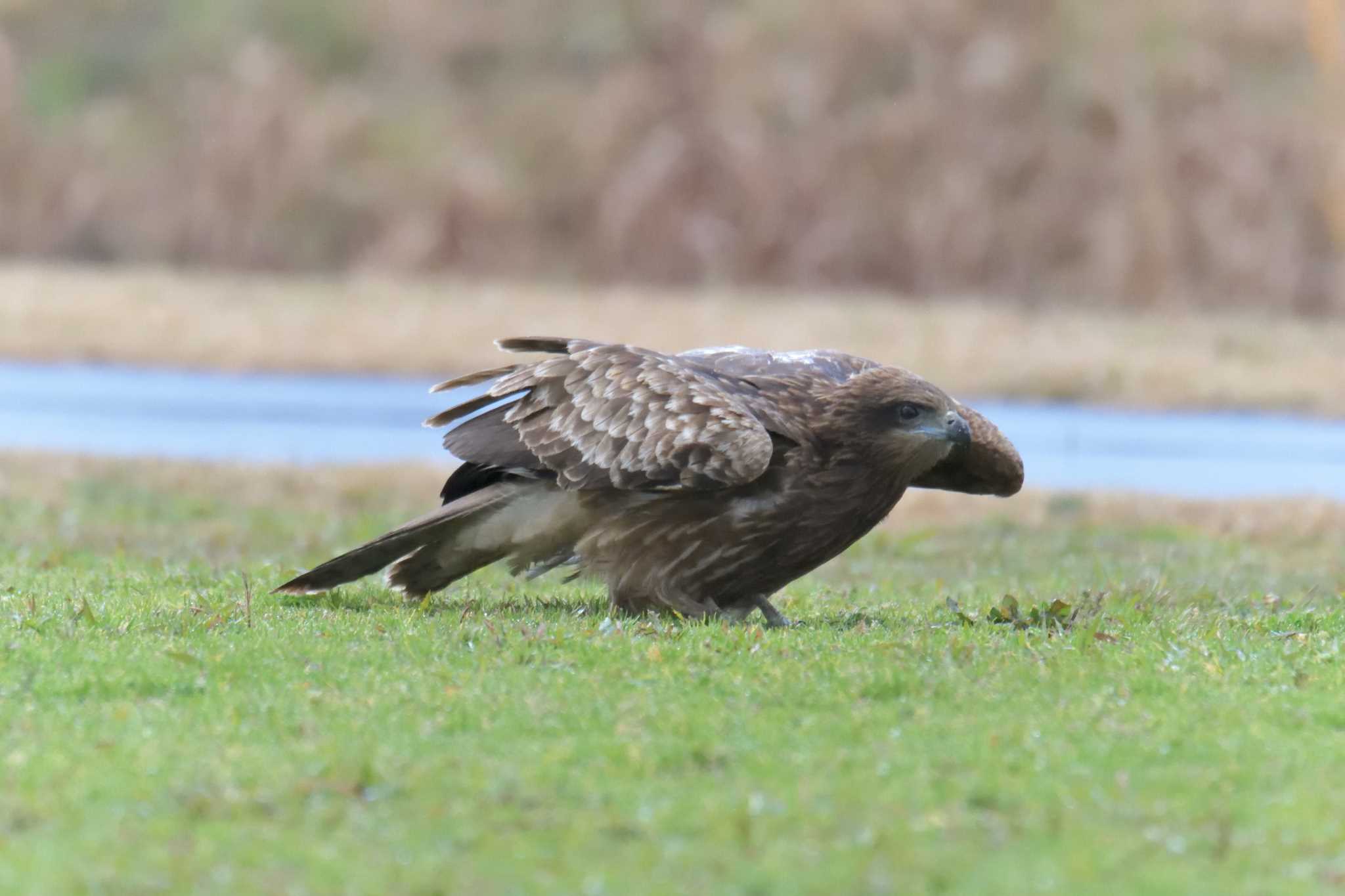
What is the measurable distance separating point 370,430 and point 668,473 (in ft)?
46.4

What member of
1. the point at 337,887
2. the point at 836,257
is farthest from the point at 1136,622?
the point at 836,257

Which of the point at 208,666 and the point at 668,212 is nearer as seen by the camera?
the point at 208,666

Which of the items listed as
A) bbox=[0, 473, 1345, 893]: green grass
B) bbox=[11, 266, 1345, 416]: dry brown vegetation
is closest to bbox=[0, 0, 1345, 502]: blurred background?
bbox=[11, 266, 1345, 416]: dry brown vegetation

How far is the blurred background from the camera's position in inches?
1332

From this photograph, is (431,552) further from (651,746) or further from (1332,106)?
(1332,106)

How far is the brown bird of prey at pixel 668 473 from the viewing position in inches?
383

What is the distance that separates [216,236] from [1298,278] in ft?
64.7

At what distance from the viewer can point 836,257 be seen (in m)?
34.9

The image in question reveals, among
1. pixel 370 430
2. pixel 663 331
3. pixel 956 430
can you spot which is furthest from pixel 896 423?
pixel 663 331

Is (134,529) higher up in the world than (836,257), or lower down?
lower down

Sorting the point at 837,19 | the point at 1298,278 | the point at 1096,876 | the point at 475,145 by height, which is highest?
the point at 837,19

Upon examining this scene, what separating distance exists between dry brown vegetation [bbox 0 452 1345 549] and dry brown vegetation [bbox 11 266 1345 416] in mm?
6825

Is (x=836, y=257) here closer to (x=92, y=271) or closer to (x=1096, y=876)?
(x=92, y=271)

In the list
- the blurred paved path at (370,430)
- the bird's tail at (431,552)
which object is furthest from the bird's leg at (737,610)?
the blurred paved path at (370,430)
